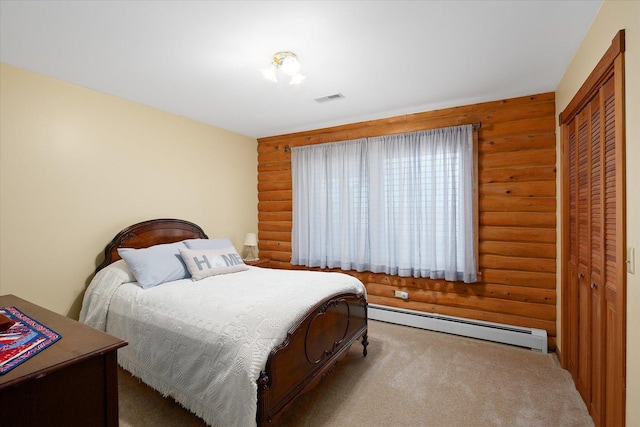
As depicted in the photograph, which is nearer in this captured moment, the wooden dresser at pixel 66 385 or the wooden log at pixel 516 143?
the wooden dresser at pixel 66 385

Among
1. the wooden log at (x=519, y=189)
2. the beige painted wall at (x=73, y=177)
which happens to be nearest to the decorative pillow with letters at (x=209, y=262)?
the beige painted wall at (x=73, y=177)

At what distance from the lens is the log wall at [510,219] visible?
3055mm

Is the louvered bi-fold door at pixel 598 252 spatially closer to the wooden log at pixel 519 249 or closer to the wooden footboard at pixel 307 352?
the wooden log at pixel 519 249

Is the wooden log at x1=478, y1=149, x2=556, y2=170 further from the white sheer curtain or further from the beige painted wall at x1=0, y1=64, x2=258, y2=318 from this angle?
the beige painted wall at x1=0, y1=64, x2=258, y2=318

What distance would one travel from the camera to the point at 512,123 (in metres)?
3.20

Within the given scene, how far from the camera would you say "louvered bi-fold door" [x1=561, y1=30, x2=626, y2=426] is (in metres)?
1.53

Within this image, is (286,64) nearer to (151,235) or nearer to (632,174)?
(632,174)

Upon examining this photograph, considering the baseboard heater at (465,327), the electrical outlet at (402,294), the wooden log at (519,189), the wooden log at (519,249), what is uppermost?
the wooden log at (519,189)

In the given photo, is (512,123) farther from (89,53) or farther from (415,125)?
(89,53)

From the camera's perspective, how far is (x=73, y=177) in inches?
111

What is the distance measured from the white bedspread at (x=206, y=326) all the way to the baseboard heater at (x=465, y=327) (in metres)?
1.20

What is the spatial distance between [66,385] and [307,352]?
50.1 inches

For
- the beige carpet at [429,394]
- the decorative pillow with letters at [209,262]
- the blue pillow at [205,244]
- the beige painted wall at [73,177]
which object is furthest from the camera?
the blue pillow at [205,244]

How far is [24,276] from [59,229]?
44 centimetres
